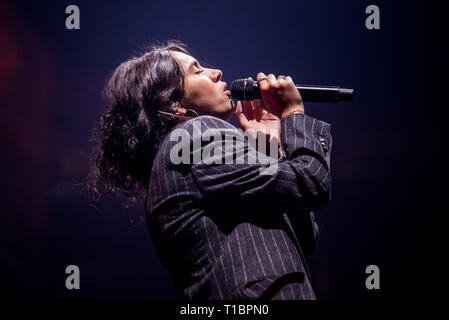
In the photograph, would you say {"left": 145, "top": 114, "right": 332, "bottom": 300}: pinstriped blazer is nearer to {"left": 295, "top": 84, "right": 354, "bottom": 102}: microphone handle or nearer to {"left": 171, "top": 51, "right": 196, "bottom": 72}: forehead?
{"left": 295, "top": 84, "right": 354, "bottom": 102}: microphone handle

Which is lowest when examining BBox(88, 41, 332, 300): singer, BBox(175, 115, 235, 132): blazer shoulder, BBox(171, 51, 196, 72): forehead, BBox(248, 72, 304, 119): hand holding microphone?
BBox(88, 41, 332, 300): singer

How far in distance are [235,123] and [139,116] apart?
574 mm

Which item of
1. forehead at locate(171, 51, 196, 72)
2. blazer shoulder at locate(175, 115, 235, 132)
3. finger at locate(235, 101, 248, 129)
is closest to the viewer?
blazer shoulder at locate(175, 115, 235, 132)

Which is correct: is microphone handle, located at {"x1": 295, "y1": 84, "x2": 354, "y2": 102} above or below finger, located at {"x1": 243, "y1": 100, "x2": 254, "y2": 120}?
above

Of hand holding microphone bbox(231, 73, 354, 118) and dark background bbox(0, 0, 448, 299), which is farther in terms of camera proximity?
dark background bbox(0, 0, 448, 299)

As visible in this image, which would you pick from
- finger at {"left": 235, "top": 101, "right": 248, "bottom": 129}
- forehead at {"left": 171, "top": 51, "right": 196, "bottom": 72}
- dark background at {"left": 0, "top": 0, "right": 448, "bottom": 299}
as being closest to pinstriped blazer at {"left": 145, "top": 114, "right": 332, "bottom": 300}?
forehead at {"left": 171, "top": 51, "right": 196, "bottom": 72}

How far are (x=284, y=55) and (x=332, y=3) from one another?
0.37 meters

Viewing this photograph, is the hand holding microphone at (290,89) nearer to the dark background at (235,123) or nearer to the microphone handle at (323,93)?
the microphone handle at (323,93)

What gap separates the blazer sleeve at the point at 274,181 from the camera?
0.70m

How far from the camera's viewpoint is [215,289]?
2.28ft

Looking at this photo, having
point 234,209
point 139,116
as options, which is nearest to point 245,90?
point 139,116

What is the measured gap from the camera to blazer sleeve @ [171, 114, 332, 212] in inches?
27.7

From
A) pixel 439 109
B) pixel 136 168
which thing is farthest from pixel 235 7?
pixel 439 109
